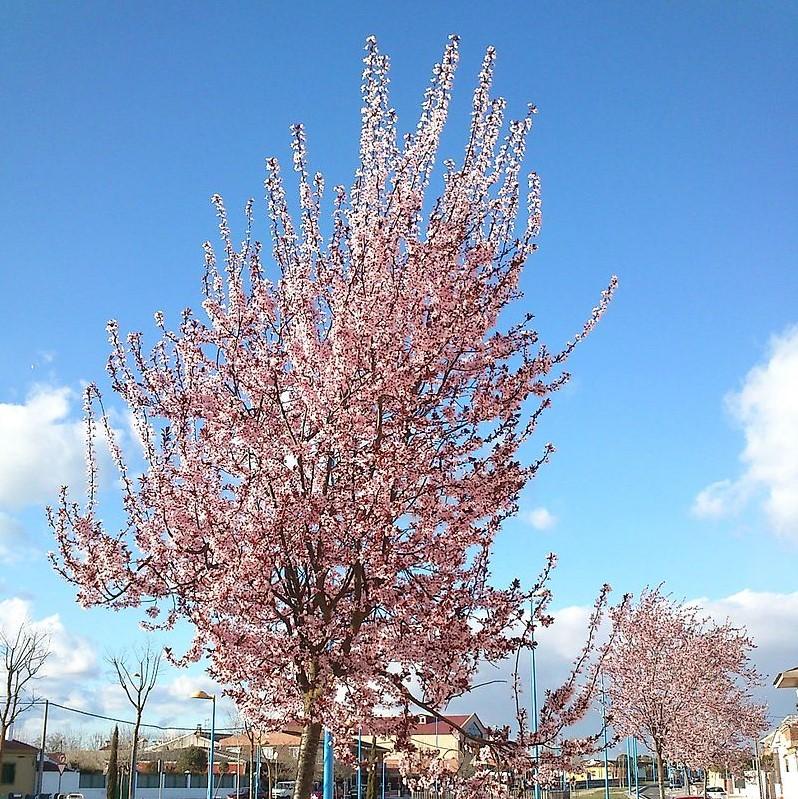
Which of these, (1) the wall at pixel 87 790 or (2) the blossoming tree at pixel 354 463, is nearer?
(2) the blossoming tree at pixel 354 463

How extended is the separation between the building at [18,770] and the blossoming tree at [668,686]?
3033 centimetres

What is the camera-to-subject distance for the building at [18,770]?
43.1 metres

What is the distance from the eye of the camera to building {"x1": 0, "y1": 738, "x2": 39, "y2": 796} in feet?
141

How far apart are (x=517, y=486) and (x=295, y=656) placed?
185 centimetres

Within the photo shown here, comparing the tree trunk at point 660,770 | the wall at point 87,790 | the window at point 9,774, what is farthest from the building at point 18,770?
the tree trunk at point 660,770

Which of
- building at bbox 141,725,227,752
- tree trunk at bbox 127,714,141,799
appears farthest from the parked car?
tree trunk at bbox 127,714,141,799

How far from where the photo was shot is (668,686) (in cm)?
2655

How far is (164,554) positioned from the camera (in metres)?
6.28

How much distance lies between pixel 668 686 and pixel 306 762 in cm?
2279

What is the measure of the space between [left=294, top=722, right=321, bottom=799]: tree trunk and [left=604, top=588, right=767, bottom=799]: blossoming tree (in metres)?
18.9

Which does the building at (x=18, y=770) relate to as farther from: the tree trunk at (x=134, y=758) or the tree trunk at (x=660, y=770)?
the tree trunk at (x=660, y=770)

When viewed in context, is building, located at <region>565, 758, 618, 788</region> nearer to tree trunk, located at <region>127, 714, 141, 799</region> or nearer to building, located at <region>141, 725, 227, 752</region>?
tree trunk, located at <region>127, 714, 141, 799</region>

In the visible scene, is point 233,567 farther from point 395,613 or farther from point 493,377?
point 493,377

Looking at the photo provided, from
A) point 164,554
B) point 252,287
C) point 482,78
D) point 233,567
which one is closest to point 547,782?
point 233,567
